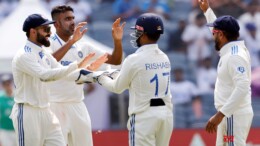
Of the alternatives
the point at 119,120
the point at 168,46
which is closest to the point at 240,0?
the point at 168,46

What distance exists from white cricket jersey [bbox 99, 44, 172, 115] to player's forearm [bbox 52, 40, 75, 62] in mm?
939

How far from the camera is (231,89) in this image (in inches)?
352

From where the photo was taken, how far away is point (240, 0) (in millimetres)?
17531

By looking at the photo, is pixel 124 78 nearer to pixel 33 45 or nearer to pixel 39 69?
pixel 39 69

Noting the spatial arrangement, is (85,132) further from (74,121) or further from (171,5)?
(171,5)

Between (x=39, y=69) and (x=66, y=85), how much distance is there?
81 centimetres

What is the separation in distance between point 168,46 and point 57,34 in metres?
7.50

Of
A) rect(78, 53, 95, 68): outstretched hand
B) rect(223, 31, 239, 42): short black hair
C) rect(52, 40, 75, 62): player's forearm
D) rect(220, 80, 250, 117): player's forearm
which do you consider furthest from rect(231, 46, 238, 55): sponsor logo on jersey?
rect(52, 40, 75, 62): player's forearm

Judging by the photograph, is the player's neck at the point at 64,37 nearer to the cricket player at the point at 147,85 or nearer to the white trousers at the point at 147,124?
the cricket player at the point at 147,85

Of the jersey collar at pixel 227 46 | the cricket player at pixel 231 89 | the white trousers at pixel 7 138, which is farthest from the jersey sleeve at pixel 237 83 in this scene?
the white trousers at pixel 7 138

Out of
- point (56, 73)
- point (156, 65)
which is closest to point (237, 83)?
point (156, 65)

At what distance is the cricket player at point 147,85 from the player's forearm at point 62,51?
0.91m

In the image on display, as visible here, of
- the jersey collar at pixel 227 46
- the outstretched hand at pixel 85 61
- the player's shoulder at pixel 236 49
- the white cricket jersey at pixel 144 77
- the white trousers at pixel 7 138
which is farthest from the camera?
the white trousers at pixel 7 138

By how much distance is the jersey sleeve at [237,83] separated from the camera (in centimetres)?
875
